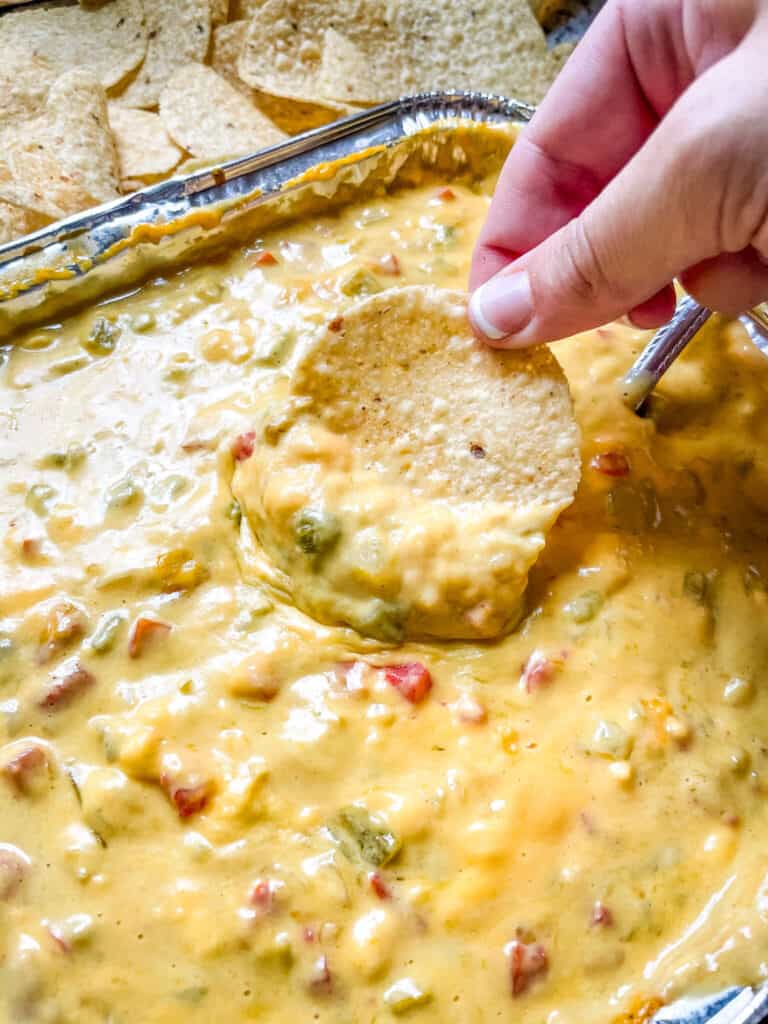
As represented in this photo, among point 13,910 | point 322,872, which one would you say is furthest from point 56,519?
point 322,872

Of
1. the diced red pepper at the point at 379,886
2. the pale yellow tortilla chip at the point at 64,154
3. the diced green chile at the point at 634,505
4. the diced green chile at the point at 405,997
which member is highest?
the pale yellow tortilla chip at the point at 64,154

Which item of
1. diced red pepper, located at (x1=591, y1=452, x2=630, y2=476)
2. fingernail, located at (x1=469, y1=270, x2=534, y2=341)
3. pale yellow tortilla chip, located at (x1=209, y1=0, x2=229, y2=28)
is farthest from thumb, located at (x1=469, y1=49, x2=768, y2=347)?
pale yellow tortilla chip, located at (x1=209, y1=0, x2=229, y2=28)

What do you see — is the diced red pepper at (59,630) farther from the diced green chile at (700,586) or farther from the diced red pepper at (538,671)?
the diced green chile at (700,586)

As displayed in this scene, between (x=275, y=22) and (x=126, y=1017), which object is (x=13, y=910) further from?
(x=275, y=22)

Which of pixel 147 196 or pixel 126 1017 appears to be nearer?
pixel 126 1017

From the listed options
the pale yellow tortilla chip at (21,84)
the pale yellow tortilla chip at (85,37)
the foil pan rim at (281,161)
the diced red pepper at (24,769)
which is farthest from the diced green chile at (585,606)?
the pale yellow tortilla chip at (85,37)

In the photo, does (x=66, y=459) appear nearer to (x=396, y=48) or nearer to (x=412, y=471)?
(x=412, y=471)

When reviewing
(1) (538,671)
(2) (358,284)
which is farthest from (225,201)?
(1) (538,671)
